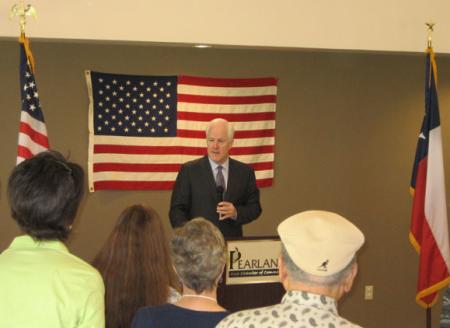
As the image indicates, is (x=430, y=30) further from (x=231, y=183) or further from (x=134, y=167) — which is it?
(x=134, y=167)

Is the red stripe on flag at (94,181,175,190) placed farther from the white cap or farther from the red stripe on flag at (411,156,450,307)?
the white cap

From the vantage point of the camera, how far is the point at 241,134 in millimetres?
5711

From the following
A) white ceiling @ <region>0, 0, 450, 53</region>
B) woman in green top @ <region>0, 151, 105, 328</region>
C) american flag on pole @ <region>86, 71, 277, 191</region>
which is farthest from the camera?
american flag on pole @ <region>86, 71, 277, 191</region>

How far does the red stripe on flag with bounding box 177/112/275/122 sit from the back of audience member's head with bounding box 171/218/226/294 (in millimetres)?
3461

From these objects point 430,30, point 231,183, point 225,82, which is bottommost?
point 231,183

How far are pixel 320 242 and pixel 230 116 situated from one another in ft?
13.9

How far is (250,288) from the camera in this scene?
3.77 meters

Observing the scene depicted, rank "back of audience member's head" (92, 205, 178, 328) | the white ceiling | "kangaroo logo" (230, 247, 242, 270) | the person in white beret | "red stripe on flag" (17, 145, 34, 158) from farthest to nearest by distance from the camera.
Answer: the white ceiling → "red stripe on flag" (17, 145, 34, 158) → "kangaroo logo" (230, 247, 242, 270) → "back of audience member's head" (92, 205, 178, 328) → the person in white beret

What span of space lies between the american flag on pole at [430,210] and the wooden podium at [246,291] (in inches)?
40.3

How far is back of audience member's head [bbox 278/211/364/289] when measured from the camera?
4.86ft

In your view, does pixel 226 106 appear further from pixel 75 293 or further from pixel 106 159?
pixel 75 293

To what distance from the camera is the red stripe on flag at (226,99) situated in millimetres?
5578

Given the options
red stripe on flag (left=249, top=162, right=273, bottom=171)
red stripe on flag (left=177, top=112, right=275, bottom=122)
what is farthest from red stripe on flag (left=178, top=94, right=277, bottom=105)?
red stripe on flag (left=249, top=162, right=273, bottom=171)

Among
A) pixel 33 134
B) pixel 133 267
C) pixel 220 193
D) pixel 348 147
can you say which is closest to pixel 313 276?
pixel 133 267
